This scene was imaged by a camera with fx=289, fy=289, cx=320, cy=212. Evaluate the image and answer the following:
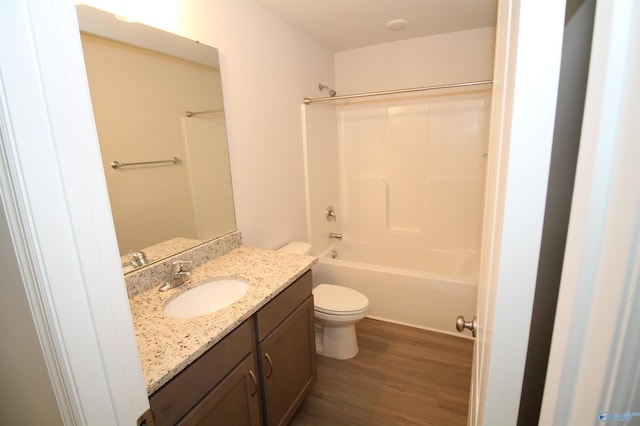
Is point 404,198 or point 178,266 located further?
point 404,198

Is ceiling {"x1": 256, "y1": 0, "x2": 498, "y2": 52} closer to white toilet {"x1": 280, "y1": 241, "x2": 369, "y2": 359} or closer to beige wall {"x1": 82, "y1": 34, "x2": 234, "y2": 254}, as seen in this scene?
beige wall {"x1": 82, "y1": 34, "x2": 234, "y2": 254}

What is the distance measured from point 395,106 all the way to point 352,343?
2.25 meters

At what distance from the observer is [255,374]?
1242 mm

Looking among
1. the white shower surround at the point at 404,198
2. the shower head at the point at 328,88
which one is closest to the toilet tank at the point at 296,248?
the white shower surround at the point at 404,198

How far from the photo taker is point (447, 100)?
2.71 m

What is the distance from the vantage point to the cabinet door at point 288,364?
A: 1.32 meters

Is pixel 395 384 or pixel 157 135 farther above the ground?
pixel 157 135

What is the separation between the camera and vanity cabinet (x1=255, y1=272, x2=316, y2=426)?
129 cm

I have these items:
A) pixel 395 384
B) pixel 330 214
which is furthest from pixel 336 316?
pixel 330 214

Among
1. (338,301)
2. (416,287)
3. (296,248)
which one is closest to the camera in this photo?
(338,301)

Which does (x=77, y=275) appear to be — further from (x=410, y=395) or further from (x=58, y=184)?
(x=410, y=395)

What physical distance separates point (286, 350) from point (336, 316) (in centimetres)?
61

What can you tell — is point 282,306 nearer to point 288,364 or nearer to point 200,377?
point 288,364

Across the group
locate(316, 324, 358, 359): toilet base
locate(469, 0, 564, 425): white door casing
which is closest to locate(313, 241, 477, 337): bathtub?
locate(316, 324, 358, 359): toilet base
